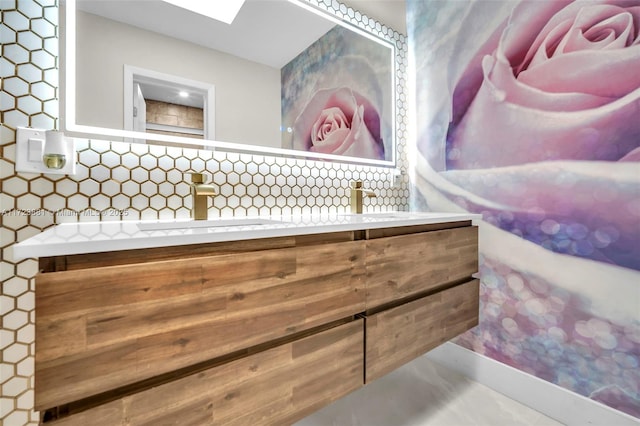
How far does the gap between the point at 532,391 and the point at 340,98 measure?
5.75ft

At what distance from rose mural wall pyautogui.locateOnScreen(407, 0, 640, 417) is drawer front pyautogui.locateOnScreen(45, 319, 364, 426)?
988mm

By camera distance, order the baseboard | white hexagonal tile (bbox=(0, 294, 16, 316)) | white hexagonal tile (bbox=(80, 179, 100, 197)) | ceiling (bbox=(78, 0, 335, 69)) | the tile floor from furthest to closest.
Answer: the tile floor
the baseboard
ceiling (bbox=(78, 0, 335, 69))
white hexagonal tile (bbox=(80, 179, 100, 197))
white hexagonal tile (bbox=(0, 294, 16, 316))

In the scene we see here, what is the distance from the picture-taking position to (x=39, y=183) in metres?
0.88

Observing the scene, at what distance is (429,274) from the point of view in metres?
1.16

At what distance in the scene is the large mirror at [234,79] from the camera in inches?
39.6

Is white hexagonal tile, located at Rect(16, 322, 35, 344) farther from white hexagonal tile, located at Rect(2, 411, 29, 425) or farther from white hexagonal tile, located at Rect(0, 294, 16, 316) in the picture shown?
white hexagonal tile, located at Rect(2, 411, 29, 425)

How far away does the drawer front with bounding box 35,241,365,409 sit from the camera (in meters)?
0.53

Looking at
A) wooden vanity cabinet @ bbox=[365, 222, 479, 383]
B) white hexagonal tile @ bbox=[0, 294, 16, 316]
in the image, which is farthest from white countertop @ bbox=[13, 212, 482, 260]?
white hexagonal tile @ bbox=[0, 294, 16, 316]

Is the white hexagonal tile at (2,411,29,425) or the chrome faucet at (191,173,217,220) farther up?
the chrome faucet at (191,173,217,220)

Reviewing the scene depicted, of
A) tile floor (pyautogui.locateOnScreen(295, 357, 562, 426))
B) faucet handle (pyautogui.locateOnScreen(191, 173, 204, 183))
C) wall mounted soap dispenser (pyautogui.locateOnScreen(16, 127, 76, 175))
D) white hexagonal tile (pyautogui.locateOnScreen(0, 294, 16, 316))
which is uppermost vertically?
wall mounted soap dispenser (pyautogui.locateOnScreen(16, 127, 76, 175))

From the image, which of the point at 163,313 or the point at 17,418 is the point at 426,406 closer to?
the point at 163,313

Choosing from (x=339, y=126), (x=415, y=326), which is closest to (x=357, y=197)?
(x=339, y=126)

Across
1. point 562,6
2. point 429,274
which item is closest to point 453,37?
point 562,6

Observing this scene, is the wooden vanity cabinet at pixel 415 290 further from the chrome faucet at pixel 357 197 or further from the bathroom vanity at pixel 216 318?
the chrome faucet at pixel 357 197
